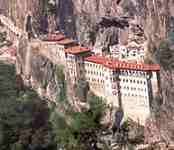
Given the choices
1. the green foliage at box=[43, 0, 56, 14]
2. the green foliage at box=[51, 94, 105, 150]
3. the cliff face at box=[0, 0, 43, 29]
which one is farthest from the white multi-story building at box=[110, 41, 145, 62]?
the cliff face at box=[0, 0, 43, 29]

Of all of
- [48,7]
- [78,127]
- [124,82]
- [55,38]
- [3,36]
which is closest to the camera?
[78,127]

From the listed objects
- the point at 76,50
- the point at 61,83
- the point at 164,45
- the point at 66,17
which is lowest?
the point at 61,83

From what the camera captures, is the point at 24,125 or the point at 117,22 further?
the point at 117,22

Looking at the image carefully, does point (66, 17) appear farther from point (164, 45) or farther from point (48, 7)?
point (164, 45)

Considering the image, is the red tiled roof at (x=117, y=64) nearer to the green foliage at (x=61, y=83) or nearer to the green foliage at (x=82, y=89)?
the green foliage at (x=82, y=89)

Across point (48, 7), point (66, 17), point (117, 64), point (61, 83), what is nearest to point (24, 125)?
point (117, 64)

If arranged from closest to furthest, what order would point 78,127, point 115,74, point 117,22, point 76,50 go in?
point 78,127 → point 115,74 → point 76,50 → point 117,22

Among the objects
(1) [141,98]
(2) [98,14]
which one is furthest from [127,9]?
(1) [141,98]

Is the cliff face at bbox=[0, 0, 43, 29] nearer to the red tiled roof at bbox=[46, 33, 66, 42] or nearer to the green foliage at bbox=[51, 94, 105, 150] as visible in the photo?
the red tiled roof at bbox=[46, 33, 66, 42]
